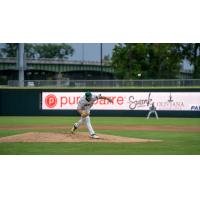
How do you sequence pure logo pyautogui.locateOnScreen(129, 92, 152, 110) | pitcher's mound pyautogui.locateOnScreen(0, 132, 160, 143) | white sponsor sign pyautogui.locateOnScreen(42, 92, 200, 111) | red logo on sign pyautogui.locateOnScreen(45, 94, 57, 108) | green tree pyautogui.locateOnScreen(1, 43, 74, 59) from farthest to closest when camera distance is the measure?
red logo on sign pyautogui.locateOnScreen(45, 94, 57, 108), pure logo pyautogui.locateOnScreen(129, 92, 152, 110), white sponsor sign pyautogui.locateOnScreen(42, 92, 200, 111), green tree pyautogui.locateOnScreen(1, 43, 74, 59), pitcher's mound pyautogui.locateOnScreen(0, 132, 160, 143)

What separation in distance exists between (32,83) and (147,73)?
689 cm

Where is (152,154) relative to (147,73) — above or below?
below

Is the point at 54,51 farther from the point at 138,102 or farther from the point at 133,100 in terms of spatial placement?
the point at 138,102

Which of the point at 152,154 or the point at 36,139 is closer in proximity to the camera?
the point at 152,154

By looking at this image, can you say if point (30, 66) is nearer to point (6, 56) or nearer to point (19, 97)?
point (6, 56)

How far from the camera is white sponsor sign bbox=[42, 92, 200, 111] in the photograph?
3048cm

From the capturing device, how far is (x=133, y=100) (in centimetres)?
3123

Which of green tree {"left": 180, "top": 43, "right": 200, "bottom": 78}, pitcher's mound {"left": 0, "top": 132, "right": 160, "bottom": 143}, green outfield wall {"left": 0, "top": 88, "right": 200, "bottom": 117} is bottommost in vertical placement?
pitcher's mound {"left": 0, "top": 132, "right": 160, "bottom": 143}

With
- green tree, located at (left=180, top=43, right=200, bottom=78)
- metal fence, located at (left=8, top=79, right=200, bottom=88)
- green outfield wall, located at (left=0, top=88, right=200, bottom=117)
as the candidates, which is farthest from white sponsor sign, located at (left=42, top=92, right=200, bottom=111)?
green tree, located at (left=180, top=43, right=200, bottom=78)

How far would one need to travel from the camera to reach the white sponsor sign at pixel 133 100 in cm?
3048

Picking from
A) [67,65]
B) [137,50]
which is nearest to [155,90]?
[137,50]

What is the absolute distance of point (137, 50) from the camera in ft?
94.8

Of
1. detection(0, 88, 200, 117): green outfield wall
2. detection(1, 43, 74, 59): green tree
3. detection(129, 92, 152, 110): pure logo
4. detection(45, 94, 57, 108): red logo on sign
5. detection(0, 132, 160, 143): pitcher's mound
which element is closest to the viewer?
detection(0, 132, 160, 143): pitcher's mound

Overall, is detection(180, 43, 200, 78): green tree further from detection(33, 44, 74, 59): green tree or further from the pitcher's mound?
the pitcher's mound
